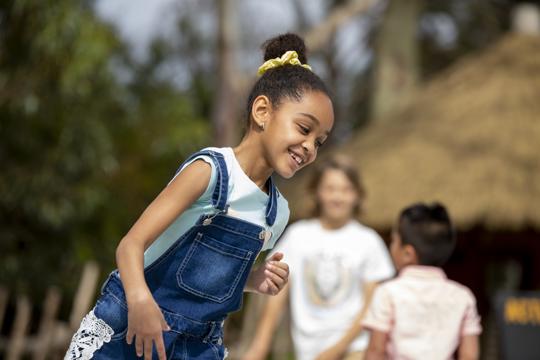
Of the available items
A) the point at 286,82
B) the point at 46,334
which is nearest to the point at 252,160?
A: the point at 286,82

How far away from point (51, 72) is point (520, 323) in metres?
7.47

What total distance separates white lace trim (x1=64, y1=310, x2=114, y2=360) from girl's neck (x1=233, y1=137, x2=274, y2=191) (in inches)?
22.6

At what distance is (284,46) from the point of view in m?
3.17

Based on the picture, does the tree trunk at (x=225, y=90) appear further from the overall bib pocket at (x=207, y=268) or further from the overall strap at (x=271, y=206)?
the overall bib pocket at (x=207, y=268)

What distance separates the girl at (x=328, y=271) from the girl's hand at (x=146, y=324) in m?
2.46

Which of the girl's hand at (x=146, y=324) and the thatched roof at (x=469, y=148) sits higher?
the thatched roof at (x=469, y=148)

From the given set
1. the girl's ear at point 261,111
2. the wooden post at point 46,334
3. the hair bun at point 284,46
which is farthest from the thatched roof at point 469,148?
the girl's ear at point 261,111

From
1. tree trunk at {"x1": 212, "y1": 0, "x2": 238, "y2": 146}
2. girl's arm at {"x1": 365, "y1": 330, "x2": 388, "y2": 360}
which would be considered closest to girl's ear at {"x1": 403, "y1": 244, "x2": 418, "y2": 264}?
girl's arm at {"x1": 365, "y1": 330, "x2": 388, "y2": 360}

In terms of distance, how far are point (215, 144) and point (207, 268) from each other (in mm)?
11231

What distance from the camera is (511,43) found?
17.4 metres

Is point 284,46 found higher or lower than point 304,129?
higher

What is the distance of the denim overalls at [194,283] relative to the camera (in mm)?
2736

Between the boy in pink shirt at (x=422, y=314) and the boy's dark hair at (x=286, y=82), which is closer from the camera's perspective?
the boy's dark hair at (x=286, y=82)

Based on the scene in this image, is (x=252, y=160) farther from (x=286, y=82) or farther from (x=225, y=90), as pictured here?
(x=225, y=90)
